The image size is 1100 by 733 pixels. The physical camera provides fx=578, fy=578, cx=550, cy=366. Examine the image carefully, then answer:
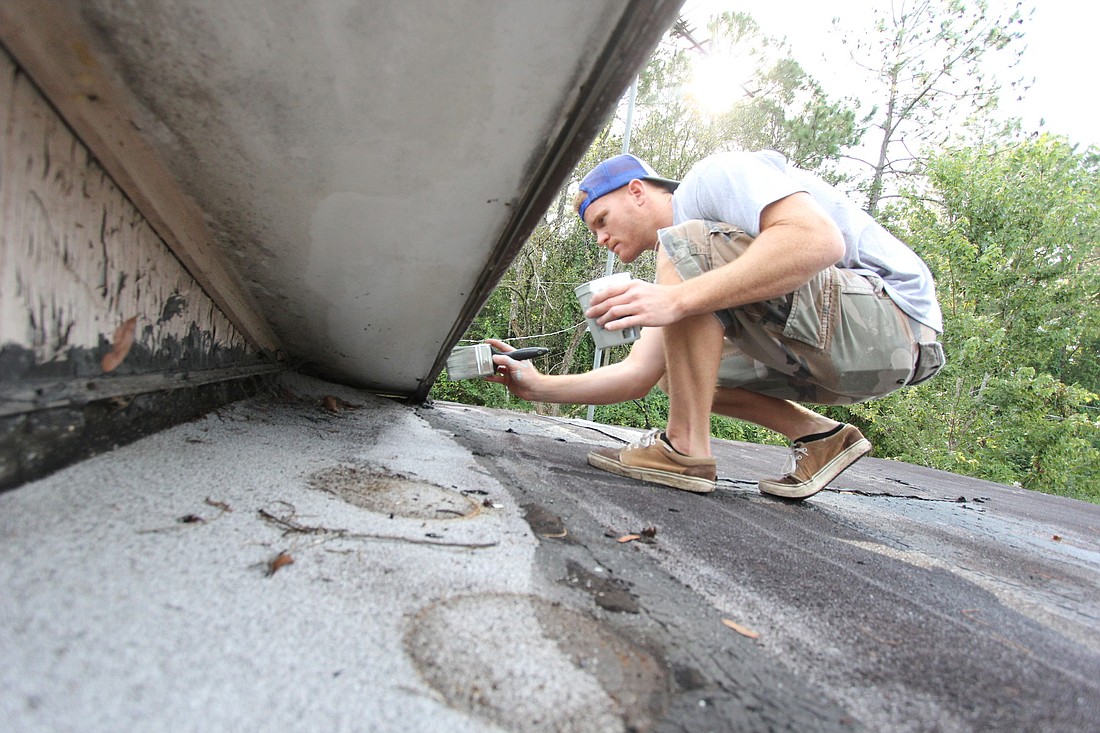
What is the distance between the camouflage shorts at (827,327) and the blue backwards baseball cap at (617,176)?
328 mm

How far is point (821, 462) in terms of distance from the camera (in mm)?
1782

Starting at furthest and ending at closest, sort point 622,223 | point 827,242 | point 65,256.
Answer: point 622,223, point 827,242, point 65,256

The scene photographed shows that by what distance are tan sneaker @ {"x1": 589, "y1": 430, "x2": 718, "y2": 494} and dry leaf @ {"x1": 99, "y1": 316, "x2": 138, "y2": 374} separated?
3.94 ft

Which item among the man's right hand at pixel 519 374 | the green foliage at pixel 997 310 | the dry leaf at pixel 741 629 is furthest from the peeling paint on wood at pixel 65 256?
the green foliage at pixel 997 310

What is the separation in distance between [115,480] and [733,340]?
156 cm

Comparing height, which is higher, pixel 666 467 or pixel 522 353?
pixel 522 353

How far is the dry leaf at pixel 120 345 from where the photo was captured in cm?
89

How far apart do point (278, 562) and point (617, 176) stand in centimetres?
156

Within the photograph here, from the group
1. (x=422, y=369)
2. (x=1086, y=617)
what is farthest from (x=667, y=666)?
(x=422, y=369)

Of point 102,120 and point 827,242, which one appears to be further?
point 827,242

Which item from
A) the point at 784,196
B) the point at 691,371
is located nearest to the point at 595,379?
the point at 691,371

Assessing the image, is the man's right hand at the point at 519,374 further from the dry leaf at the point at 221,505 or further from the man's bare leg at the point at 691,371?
the dry leaf at the point at 221,505

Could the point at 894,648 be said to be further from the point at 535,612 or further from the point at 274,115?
the point at 274,115

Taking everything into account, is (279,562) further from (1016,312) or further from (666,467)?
(1016,312)
